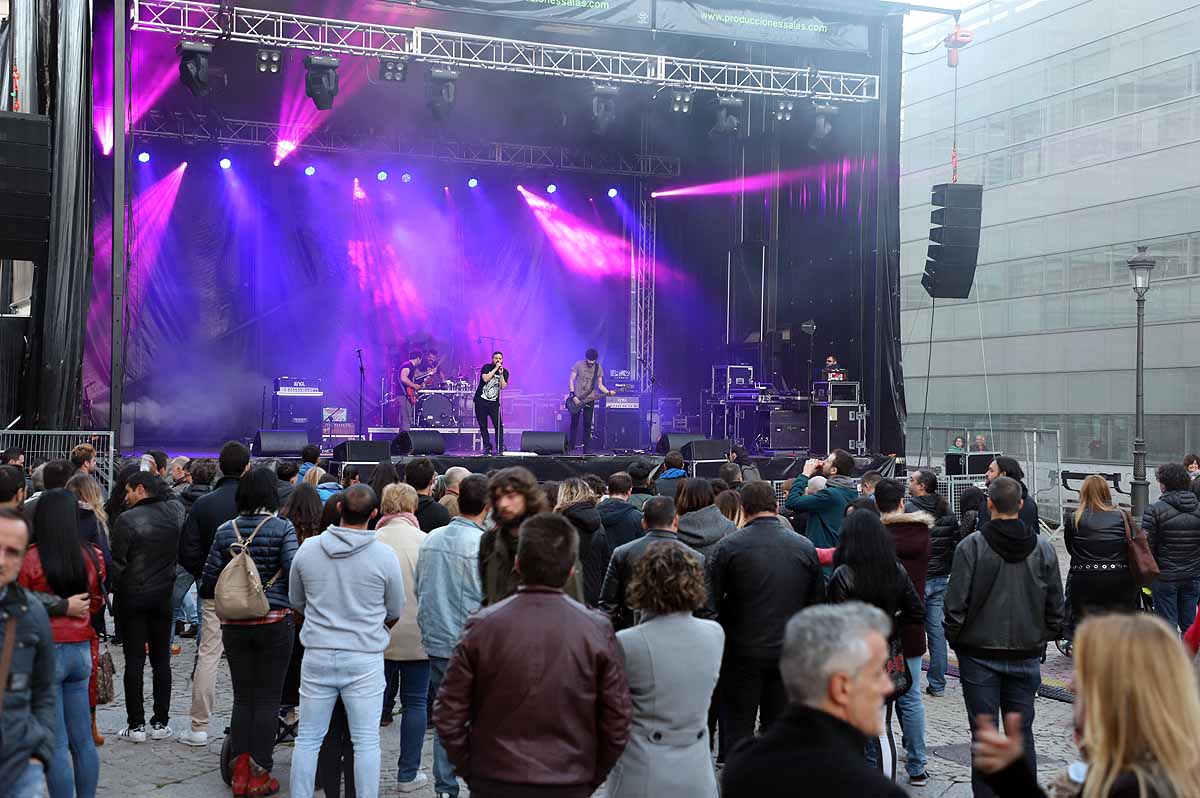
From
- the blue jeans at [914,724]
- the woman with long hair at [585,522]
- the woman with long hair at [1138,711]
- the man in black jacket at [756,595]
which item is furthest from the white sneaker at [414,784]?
the woman with long hair at [1138,711]

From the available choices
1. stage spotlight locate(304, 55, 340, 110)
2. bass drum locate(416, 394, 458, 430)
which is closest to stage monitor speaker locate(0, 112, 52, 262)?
stage spotlight locate(304, 55, 340, 110)

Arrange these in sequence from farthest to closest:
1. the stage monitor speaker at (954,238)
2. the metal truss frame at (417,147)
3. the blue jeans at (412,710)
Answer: the metal truss frame at (417,147) < the stage monitor speaker at (954,238) < the blue jeans at (412,710)

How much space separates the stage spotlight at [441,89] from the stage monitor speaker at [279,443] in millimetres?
5077

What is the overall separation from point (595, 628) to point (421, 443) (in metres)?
12.5

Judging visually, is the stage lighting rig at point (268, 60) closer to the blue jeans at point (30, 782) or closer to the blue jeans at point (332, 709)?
the blue jeans at point (332, 709)

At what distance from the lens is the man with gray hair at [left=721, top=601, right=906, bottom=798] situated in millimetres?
2162

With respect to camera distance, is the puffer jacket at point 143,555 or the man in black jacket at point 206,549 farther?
the puffer jacket at point 143,555

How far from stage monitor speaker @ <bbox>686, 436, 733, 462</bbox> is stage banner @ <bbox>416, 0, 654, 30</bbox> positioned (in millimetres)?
5798

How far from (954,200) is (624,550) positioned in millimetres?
11458

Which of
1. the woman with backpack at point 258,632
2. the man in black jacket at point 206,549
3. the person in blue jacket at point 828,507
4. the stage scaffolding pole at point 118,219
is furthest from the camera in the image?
the stage scaffolding pole at point 118,219

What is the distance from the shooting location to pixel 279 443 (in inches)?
619

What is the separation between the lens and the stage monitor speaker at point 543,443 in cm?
1625

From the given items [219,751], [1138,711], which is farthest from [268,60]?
[1138,711]

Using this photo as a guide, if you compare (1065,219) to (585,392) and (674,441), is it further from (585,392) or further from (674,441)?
(585,392)
